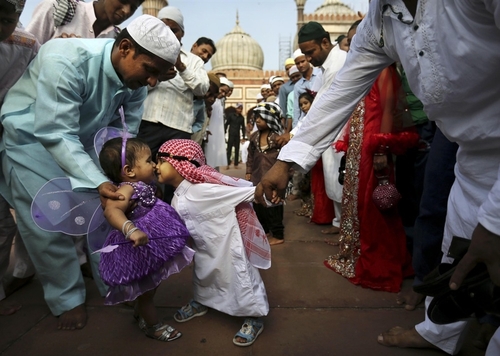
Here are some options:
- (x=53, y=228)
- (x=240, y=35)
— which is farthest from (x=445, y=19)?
(x=240, y=35)

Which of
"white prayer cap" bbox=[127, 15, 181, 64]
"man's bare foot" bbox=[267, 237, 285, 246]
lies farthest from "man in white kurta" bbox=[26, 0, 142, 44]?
"man's bare foot" bbox=[267, 237, 285, 246]

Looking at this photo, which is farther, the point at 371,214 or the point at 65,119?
Answer: the point at 371,214

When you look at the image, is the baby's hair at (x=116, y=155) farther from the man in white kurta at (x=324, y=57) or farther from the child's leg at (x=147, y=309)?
the man in white kurta at (x=324, y=57)

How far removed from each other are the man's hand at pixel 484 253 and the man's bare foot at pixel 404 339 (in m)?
0.99

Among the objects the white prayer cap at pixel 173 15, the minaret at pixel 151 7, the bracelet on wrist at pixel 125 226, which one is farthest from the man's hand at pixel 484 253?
the minaret at pixel 151 7

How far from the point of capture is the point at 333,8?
2384 centimetres

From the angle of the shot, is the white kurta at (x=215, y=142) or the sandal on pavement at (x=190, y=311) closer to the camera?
the sandal on pavement at (x=190, y=311)

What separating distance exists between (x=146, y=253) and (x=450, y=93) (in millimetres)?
1396

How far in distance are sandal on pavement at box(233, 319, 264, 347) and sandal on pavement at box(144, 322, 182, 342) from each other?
0.32 metres

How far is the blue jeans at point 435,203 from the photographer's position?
200cm

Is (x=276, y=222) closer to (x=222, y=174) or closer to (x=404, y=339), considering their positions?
(x=222, y=174)

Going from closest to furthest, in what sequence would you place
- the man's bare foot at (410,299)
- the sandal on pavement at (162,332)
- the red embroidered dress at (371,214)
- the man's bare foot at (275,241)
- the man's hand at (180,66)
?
the sandal on pavement at (162,332), the man's bare foot at (410,299), the red embroidered dress at (371,214), the man's hand at (180,66), the man's bare foot at (275,241)

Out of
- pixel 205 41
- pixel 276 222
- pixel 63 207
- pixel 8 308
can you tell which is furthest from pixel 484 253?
pixel 205 41

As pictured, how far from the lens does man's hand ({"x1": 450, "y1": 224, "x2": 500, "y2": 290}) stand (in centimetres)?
93
